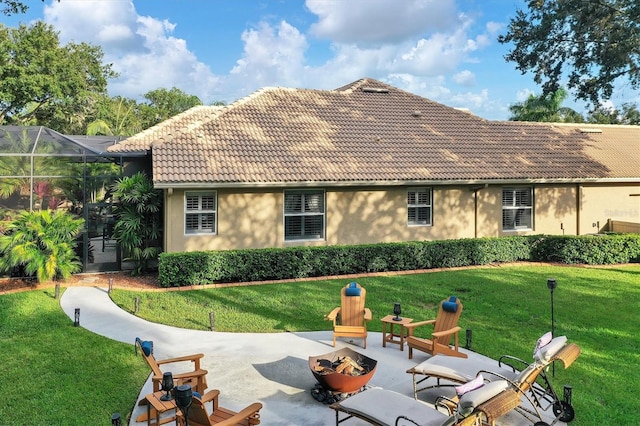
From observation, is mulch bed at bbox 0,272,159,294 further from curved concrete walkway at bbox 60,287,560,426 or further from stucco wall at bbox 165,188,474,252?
curved concrete walkway at bbox 60,287,560,426

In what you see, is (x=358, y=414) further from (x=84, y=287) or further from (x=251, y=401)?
(x=84, y=287)

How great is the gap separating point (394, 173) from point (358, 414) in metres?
12.3

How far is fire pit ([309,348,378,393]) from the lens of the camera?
639cm

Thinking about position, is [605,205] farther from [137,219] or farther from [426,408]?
[137,219]

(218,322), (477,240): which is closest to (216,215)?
(218,322)

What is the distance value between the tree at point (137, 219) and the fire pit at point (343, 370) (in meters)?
9.72

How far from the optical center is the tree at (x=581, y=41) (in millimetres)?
17406

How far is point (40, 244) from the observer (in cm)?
1321

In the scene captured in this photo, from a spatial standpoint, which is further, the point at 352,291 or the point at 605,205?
the point at 605,205

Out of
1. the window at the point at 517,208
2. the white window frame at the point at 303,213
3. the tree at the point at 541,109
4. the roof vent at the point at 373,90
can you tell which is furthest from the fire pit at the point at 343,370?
the tree at the point at 541,109

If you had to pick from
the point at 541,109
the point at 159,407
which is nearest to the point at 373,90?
the point at 159,407

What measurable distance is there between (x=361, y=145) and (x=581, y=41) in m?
9.95

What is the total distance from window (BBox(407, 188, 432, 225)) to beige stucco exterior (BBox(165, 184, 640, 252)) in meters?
0.23

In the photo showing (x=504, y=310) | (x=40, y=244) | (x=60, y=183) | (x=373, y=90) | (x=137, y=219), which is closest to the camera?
(x=504, y=310)
